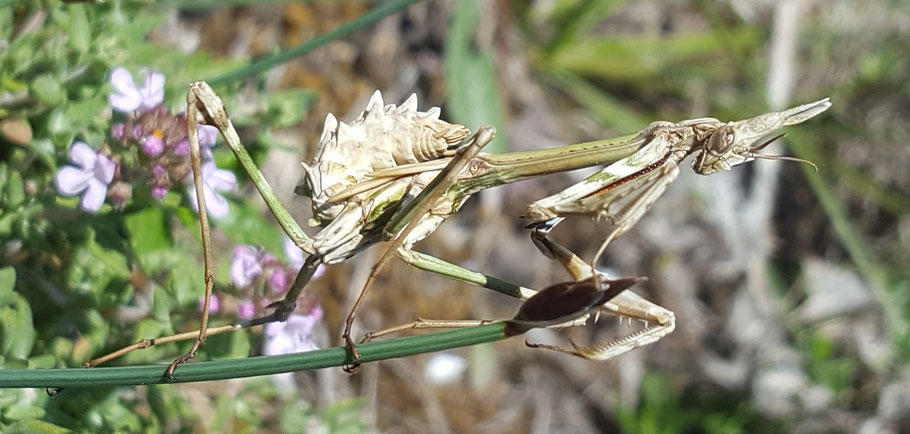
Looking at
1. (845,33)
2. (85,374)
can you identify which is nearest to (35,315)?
(85,374)

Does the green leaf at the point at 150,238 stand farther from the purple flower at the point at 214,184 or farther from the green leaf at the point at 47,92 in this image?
the green leaf at the point at 47,92

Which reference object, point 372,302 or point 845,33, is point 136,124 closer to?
point 372,302

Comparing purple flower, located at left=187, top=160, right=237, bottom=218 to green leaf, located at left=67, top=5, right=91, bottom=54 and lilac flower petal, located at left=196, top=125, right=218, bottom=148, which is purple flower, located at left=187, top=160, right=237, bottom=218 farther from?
green leaf, located at left=67, top=5, right=91, bottom=54

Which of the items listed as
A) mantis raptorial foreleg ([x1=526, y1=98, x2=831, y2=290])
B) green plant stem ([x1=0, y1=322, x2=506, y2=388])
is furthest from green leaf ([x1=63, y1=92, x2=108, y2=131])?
mantis raptorial foreleg ([x1=526, y1=98, x2=831, y2=290])

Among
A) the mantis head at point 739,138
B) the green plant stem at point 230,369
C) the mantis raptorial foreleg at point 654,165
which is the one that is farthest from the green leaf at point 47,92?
the mantis head at point 739,138

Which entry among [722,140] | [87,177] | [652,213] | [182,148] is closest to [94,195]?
[87,177]

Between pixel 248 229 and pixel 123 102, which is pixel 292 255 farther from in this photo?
pixel 123 102
